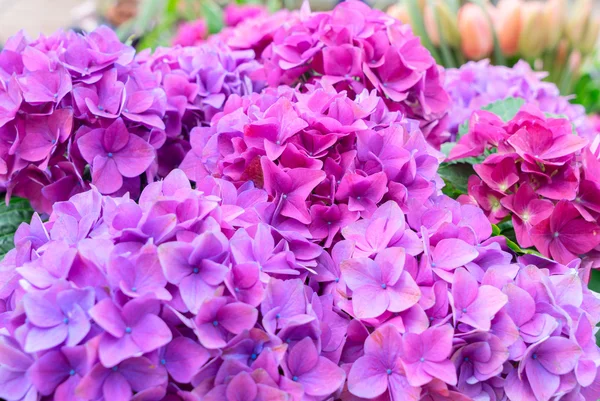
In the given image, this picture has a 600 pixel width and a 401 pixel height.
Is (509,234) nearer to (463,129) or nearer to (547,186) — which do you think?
(547,186)

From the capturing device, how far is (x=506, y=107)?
96 cm

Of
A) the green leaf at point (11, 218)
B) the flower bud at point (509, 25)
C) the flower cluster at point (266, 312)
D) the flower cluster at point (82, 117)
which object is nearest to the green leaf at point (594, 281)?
the flower cluster at point (266, 312)

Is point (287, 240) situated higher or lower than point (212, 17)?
higher

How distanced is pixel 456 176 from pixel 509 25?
2.67 feet

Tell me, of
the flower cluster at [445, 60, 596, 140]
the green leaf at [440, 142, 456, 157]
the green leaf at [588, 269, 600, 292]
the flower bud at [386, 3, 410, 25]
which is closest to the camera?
the green leaf at [588, 269, 600, 292]

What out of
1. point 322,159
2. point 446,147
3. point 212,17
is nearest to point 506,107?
point 446,147

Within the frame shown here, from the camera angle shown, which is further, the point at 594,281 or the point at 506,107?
the point at 506,107

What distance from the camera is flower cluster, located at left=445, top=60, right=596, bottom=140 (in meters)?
1.00

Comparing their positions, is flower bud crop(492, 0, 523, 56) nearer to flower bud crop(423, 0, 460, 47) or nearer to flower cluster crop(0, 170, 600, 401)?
flower bud crop(423, 0, 460, 47)

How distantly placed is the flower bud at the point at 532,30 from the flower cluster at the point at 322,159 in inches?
37.1

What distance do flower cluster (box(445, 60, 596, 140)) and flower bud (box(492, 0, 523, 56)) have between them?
1.34ft

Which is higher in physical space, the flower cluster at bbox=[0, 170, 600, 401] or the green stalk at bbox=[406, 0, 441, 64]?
the flower cluster at bbox=[0, 170, 600, 401]

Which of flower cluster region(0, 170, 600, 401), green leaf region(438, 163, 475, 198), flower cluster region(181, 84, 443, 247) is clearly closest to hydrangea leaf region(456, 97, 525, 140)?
green leaf region(438, 163, 475, 198)

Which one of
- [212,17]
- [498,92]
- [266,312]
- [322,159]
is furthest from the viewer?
[212,17]
